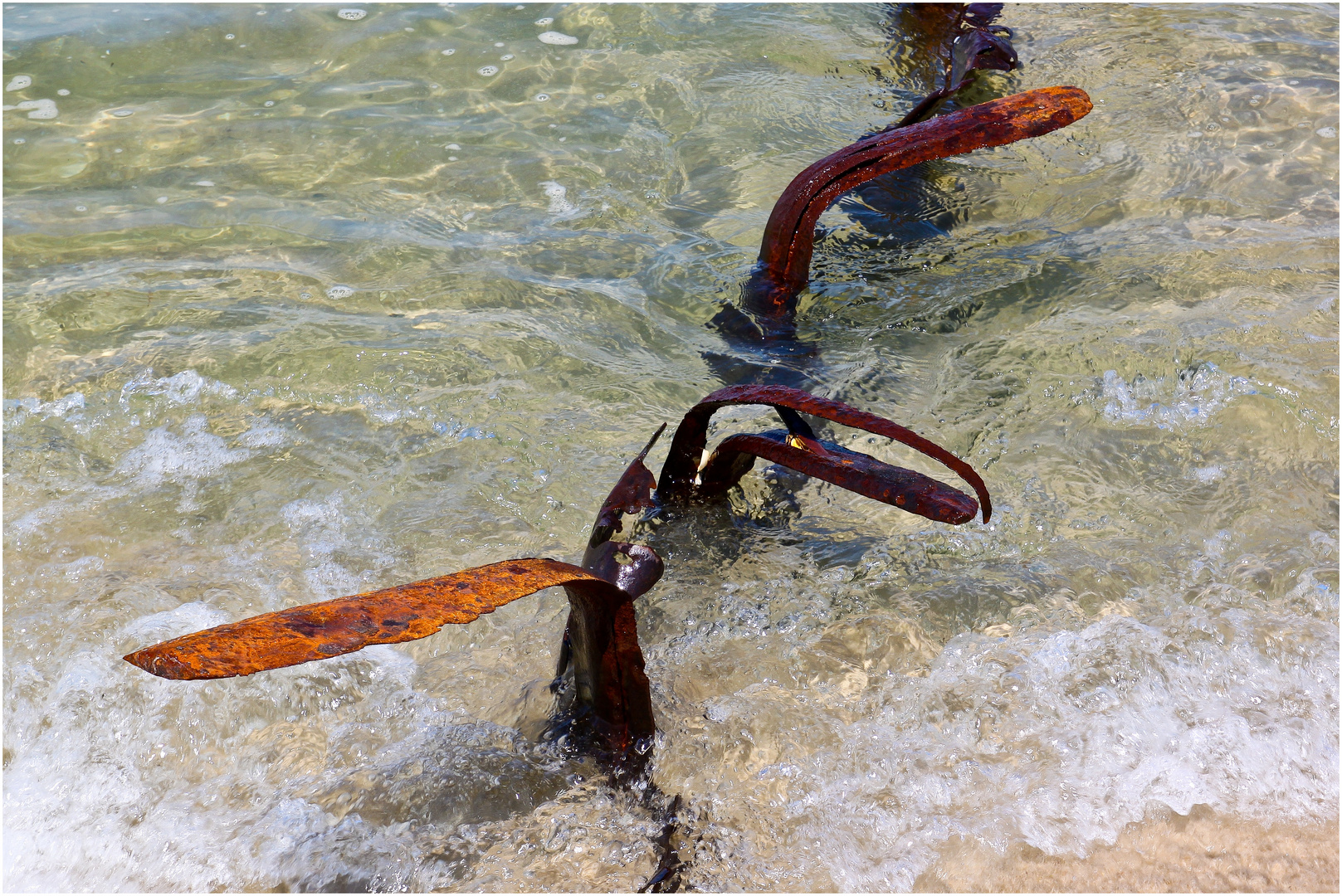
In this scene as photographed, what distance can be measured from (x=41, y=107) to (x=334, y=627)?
14.0 feet

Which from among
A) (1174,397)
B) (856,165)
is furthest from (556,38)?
(1174,397)

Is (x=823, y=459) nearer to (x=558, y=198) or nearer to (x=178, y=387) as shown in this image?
(x=178, y=387)

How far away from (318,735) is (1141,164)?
3429mm

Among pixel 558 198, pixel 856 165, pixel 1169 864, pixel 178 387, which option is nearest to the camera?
pixel 1169 864

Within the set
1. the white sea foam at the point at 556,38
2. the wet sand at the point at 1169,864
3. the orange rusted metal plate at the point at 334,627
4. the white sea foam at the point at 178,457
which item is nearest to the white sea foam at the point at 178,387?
the white sea foam at the point at 178,457

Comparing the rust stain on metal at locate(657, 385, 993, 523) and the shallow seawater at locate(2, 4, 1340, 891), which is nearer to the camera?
the rust stain on metal at locate(657, 385, 993, 523)

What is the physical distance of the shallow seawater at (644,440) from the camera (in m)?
1.46

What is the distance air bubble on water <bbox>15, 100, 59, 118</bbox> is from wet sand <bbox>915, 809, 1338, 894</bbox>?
4488mm

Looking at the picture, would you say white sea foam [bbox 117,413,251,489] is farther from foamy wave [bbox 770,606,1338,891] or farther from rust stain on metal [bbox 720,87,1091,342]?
foamy wave [bbox 770,606,1338,891]

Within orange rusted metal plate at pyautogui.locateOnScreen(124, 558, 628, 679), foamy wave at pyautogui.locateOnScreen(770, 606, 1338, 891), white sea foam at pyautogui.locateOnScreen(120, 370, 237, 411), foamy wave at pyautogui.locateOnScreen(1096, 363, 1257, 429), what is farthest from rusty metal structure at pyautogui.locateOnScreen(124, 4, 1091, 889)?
white sea foam at pyautogui.locateOnScreen(120, 370, 237, 411)

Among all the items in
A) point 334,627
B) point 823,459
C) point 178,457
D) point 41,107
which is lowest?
point 178,457

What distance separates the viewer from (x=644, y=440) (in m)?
2.38

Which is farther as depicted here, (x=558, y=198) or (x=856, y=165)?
(x=558, y=198)

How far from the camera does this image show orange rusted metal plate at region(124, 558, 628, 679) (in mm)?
811
